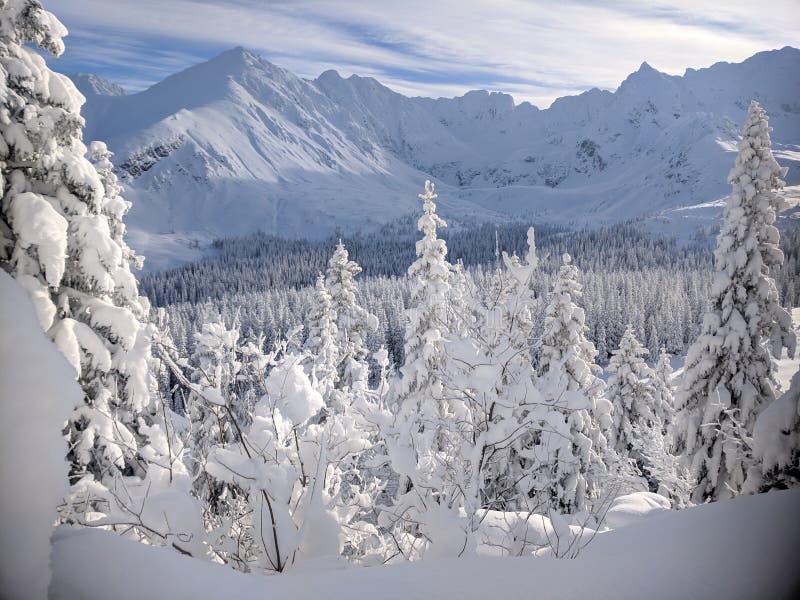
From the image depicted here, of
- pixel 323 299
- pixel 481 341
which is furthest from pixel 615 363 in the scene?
pixel 481 341

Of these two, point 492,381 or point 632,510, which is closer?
point 492,381

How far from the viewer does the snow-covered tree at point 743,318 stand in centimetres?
1277

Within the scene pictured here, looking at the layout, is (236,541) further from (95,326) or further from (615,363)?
(615,363)

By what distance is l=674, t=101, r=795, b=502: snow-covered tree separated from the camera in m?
12.8

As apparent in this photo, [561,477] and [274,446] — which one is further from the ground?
[274,446]

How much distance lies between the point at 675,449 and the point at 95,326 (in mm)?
15970

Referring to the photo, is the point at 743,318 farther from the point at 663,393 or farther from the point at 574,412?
the point at 663,393

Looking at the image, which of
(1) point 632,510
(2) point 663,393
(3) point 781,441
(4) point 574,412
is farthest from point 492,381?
(2) point 663,393

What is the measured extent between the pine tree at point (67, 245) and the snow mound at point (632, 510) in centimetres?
635

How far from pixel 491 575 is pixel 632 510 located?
505 cm

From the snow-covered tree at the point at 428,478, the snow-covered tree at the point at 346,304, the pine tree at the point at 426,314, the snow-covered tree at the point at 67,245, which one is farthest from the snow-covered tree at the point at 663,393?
the snow-covered tree at the point at 67,245

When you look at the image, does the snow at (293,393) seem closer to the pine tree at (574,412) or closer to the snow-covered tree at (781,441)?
the snow-covered tree at (781,441)

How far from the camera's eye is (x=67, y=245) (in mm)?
6977

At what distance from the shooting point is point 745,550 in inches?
148
